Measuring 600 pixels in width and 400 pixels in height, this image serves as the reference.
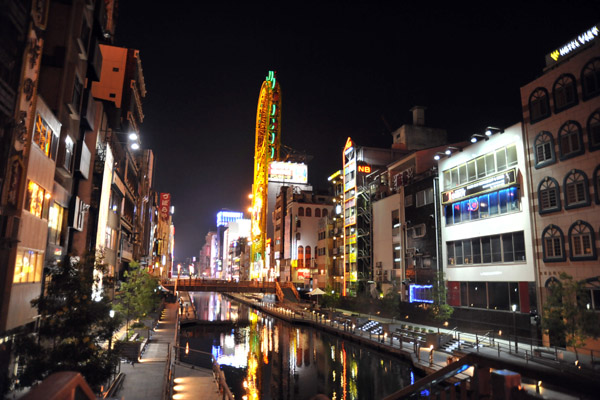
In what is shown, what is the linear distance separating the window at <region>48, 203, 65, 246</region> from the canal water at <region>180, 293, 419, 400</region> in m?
14.6

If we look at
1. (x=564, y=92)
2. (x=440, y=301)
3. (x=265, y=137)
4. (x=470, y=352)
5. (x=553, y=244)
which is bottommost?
(x=440, y=301)

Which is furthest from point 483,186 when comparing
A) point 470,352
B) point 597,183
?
point 470,352

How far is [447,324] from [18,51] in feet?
135

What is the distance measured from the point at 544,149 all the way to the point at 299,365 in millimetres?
26380

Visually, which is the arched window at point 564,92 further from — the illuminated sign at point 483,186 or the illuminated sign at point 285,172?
the illuminated sign at point 285,172

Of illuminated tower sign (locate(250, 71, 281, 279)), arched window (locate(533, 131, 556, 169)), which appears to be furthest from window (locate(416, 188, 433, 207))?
illuminated tower sign (locate(250, 71, 281, 279))

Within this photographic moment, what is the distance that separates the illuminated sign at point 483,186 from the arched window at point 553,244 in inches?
204

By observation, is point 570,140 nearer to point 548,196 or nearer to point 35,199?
point 548,196

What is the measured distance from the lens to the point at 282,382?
30656 millimetres

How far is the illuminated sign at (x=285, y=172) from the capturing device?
14375cm

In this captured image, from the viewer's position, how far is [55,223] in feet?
84.6

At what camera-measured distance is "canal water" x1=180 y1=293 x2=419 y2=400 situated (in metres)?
27.6

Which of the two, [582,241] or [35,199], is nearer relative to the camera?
[35,199]

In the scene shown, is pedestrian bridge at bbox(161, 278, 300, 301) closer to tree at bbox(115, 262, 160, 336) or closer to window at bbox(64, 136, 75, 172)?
tree at bbox(115, 262, 160, 336)
